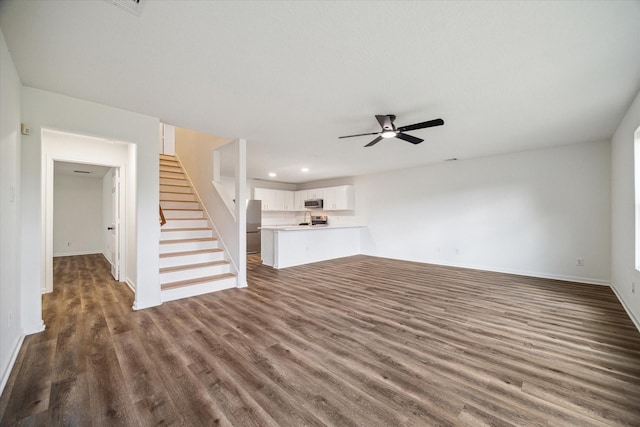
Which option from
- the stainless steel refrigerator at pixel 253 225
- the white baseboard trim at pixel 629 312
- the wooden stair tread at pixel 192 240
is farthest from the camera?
the stainless steel refrigerator at pixel 253 225

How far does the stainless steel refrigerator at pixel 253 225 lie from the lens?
25.8ft

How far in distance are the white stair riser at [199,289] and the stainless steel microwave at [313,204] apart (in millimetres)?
4689

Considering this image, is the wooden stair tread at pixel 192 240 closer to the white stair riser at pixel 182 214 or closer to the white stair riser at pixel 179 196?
the white stair riser at pixel 182 214

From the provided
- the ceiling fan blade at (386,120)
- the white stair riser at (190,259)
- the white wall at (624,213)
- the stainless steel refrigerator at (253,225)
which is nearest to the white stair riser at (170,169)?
the stainless steel refrigerator at (253,225)

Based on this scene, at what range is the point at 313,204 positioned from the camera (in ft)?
27.9

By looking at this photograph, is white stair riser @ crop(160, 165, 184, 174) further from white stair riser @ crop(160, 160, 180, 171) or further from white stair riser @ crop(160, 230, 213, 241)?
white stair riser @ crop(160, 230, 213, 241)

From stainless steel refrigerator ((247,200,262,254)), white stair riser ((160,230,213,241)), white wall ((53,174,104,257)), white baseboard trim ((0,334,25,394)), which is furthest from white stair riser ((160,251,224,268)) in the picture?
white wall ((53,174,104,257))

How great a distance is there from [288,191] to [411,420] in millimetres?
8199

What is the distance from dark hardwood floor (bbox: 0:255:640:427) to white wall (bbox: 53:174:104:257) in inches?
208

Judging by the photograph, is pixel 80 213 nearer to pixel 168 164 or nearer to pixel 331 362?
pixel 168 164

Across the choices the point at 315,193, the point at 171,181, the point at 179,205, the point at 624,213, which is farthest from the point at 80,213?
the point at 624,213

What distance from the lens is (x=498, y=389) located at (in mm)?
1730

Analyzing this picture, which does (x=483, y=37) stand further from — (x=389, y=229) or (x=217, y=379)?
(x=389, y=229)

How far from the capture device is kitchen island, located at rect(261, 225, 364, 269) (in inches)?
227
